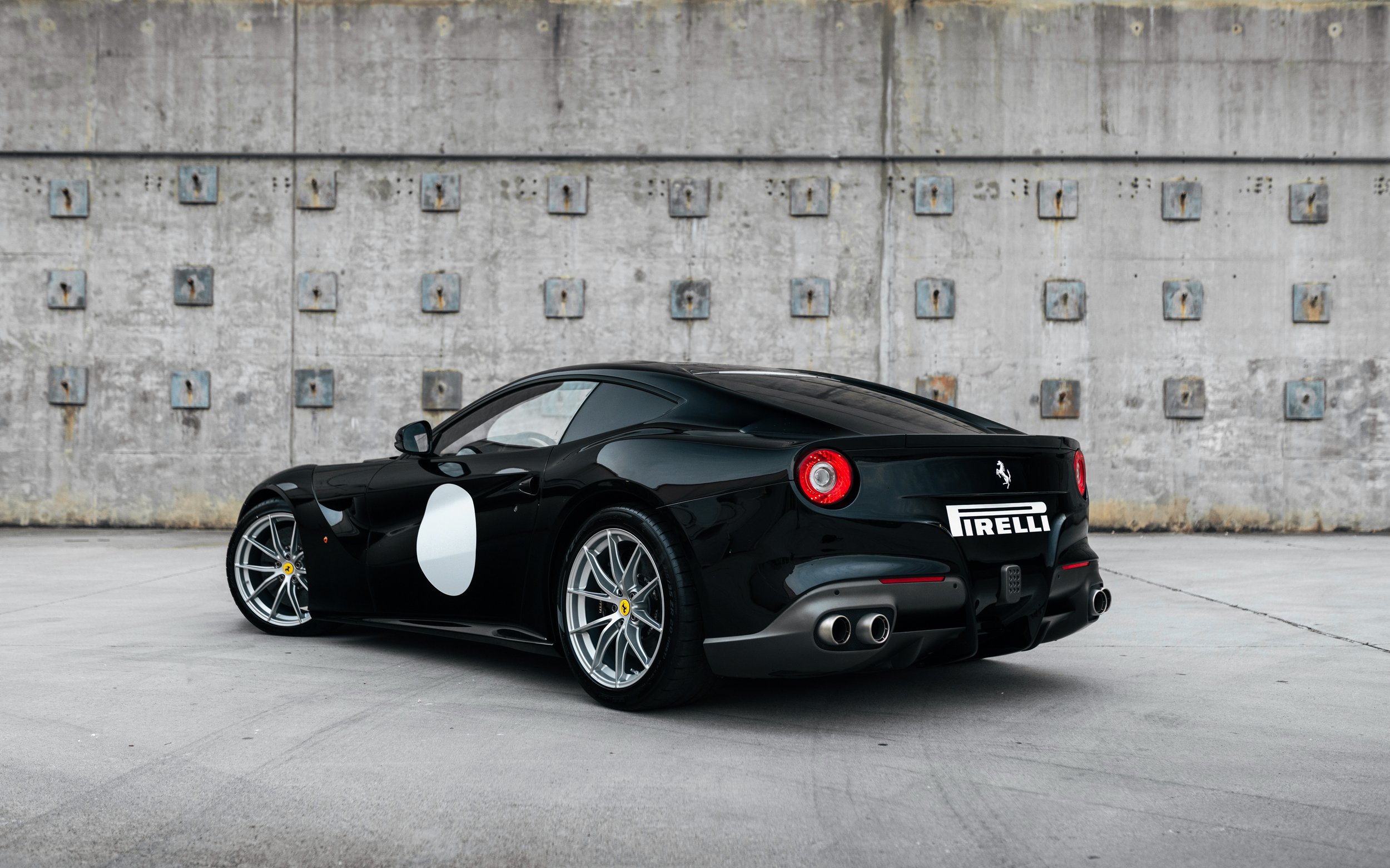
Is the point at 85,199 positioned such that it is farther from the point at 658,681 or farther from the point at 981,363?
the point at 658,681

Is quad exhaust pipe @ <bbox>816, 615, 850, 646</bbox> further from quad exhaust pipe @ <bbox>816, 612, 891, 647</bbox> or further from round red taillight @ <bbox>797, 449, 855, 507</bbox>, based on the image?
round red taillight @ <bbox>797, 449, 855, 507</bbox>

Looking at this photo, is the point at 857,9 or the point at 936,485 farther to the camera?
the point at 857,9

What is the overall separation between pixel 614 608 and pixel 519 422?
3.74ft

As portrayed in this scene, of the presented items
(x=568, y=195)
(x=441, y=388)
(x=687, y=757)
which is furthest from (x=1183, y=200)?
(x=687, y=757)

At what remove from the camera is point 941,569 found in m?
3.85

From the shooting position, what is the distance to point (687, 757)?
3.60 m

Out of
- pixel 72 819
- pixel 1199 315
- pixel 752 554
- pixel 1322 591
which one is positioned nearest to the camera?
pixel 72 819

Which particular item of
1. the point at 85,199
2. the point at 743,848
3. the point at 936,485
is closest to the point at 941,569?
the point at 936,485

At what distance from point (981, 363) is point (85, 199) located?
28.9ft

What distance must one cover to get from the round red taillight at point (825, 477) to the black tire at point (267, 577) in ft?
9.27

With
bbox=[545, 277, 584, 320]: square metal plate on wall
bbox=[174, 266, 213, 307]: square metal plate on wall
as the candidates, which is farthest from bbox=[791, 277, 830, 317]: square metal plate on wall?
bbox=[174, 266, 213, 307]: square metal plate on wall

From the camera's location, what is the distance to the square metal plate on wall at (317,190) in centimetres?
1202

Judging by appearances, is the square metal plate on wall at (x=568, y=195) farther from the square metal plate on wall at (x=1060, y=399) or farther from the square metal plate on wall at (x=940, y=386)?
the square metal plate on wall at (x=1060, y=399)

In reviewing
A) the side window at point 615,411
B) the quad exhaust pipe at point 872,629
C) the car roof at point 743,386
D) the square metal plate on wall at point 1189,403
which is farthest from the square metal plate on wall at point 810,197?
the quad exhaust pipe at point 872,629
